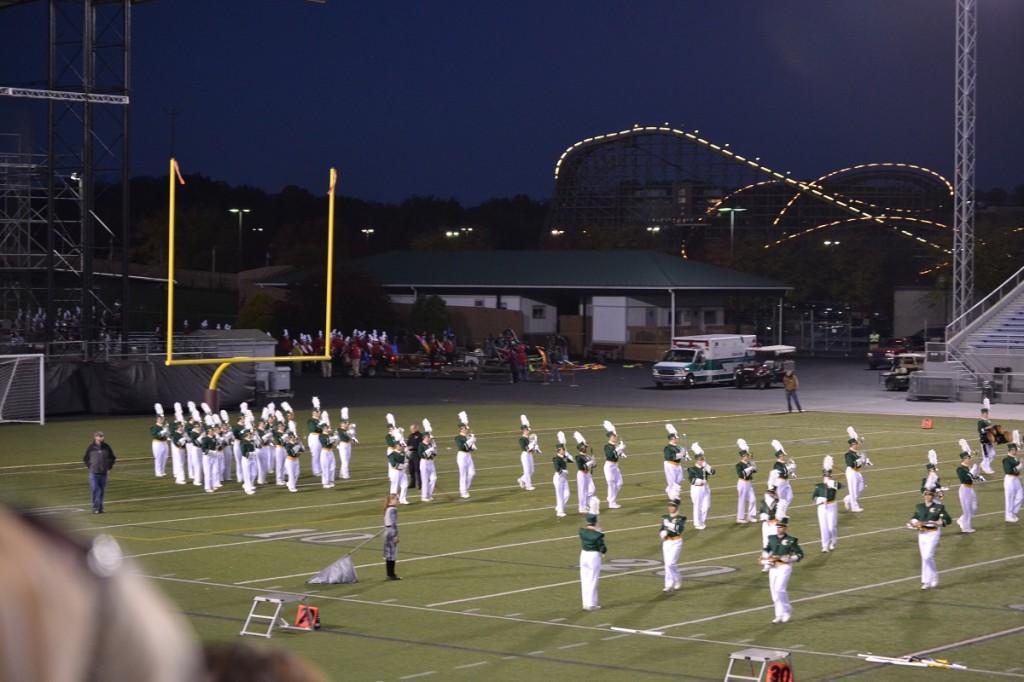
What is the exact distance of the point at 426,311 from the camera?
217 ft

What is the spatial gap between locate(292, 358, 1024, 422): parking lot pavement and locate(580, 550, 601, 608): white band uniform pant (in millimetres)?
28369

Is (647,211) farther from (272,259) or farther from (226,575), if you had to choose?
(226,575)

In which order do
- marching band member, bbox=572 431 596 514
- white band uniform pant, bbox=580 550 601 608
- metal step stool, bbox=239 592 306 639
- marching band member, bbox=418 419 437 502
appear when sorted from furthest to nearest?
1. marching band member, bbox=418 419 437 502
2. marching band member, bbox=572 431 596 514
3. white band uniform pant, bbox=580 550 601 608
4. metal step stool, bbox=239 592 306 639

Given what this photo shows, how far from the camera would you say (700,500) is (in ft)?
71.2

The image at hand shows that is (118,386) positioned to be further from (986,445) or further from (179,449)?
(986,445)

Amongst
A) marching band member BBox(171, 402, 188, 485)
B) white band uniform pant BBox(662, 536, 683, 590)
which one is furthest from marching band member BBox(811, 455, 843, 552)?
marching band member BBox(171, 402, 188, 485)

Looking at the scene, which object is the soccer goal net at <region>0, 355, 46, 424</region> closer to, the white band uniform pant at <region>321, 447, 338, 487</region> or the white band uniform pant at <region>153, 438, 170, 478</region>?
the white band uniform pant at <region>153, 438, 170, 478</region>

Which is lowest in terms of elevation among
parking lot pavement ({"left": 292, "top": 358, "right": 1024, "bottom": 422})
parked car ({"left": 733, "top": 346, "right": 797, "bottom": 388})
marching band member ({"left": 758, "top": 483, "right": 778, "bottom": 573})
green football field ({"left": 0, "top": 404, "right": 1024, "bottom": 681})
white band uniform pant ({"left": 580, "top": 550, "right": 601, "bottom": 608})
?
green football field ({"left": 0, "top": 404, "right": 1024, "bottom": 681})

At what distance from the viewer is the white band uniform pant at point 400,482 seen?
24219mm

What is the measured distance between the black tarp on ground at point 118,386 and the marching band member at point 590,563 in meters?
29.1

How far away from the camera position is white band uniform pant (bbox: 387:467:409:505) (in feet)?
79.5

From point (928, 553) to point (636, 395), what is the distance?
110ft

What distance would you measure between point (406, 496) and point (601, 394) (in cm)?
2551

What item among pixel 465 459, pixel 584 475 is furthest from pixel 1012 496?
pixel 465 459
